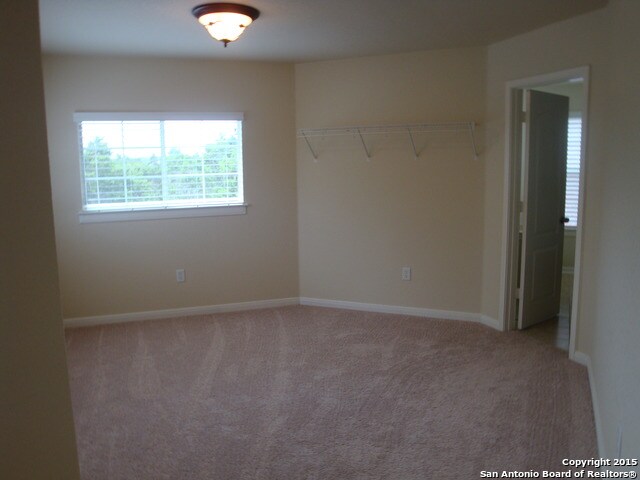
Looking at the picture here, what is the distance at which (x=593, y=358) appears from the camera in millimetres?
3350

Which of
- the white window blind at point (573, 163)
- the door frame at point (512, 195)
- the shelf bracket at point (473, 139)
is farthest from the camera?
the white window blind at point (573, 163)

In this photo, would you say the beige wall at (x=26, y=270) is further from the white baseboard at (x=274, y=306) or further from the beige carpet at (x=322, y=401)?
the white baseboard at (x=274, y=306)

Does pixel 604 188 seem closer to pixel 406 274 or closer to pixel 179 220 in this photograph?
pixel 406 274

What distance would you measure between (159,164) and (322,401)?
110 inches

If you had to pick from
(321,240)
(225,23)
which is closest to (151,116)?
(225,23)

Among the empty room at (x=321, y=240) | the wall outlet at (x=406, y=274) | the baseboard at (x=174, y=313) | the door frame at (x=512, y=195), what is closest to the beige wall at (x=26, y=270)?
the empty room at (x=321, y=240)

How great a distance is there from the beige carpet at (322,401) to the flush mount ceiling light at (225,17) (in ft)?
7.54

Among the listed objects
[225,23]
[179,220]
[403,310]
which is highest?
[225,23]

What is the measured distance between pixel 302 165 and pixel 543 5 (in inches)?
102

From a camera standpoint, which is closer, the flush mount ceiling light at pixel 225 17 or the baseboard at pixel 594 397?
the baseboard at pixel 594 397

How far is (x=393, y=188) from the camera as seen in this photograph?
16.0 feet

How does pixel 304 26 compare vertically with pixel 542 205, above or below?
above

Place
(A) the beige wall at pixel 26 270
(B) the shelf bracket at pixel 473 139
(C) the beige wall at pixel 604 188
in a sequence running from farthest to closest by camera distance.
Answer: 1. (B) the shelf bracket at pixel 473 139
2. (C) the beige wall at pixel 604 188
3. (A) the beige wall at pixel 26 270

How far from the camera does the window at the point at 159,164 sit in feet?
15.4
